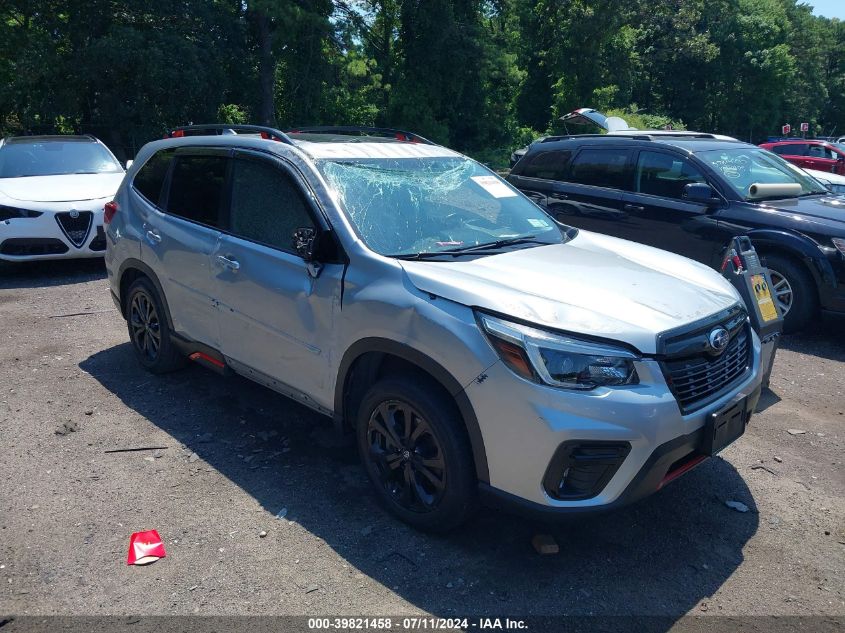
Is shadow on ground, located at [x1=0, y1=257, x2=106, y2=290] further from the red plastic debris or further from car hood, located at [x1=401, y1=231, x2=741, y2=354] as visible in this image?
car hood, located at [x1=401, y1=231, x2=741, y2=354]

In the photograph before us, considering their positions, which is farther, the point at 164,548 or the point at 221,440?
the point at 221,440

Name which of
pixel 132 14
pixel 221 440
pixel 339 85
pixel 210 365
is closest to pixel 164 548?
pixel 221 440

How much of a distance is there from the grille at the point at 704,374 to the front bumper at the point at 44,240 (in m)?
7.37

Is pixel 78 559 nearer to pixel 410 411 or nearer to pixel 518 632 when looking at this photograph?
pixel 410 411

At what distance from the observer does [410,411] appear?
333 centimetres

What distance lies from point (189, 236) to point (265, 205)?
0.76 meters

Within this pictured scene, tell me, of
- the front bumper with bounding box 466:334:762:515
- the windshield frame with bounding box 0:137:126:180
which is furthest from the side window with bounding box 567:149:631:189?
the windshield frame with bounding box 0:137:126:180

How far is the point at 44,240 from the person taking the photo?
327 inches

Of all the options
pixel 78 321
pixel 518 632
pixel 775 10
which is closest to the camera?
pixel 518 632

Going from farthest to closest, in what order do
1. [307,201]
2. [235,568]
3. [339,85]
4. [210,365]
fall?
[339,85] < [210,365] < [307,201] < [235,568]

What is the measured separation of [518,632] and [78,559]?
78.5 inches

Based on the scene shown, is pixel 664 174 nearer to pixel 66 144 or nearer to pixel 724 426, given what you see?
pixel 724 426

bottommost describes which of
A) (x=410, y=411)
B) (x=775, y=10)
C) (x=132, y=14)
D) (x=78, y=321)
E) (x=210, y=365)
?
(x=78, y=321)

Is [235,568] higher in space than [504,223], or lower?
lower
